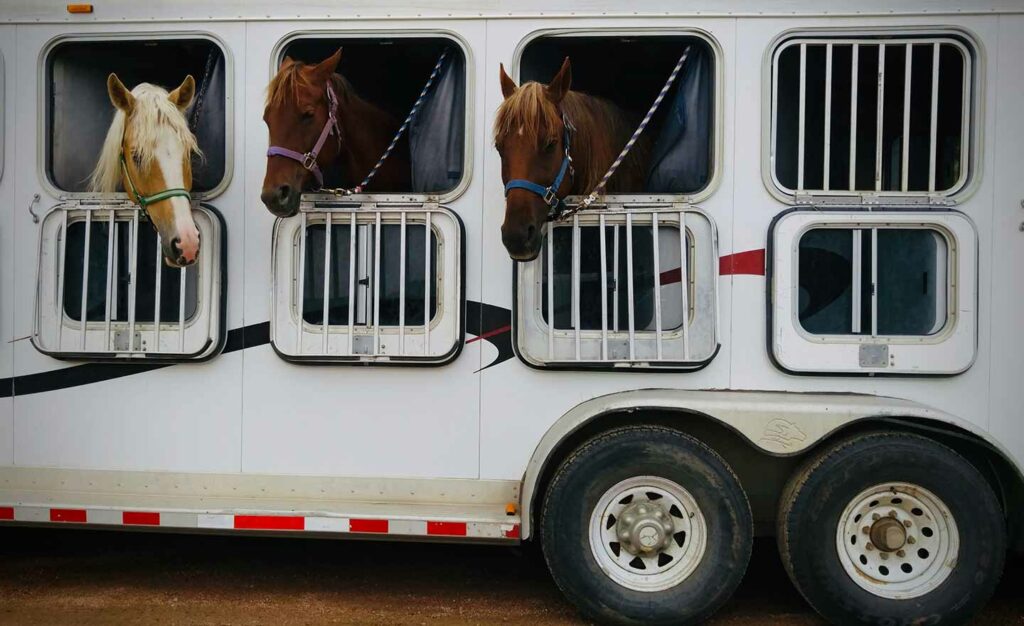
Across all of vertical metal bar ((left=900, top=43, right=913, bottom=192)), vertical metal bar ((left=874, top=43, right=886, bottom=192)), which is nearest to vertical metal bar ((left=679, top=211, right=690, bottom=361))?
vertical metal bar ((left=874, top=43, right=886, bottom=192))

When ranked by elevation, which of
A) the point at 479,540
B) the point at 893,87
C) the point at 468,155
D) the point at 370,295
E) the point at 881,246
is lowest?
the point at 479,540

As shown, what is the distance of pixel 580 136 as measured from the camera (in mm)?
4188

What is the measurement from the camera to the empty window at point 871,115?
12.8ft

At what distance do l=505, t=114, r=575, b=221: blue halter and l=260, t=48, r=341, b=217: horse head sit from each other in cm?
95

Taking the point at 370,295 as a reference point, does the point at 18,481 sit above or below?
below

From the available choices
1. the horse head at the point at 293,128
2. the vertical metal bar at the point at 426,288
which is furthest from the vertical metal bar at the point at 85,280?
the vertical metal bar at the point at 426,288

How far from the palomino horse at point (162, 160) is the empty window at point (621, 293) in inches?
60.0

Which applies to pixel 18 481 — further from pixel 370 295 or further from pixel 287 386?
pixel 370 295

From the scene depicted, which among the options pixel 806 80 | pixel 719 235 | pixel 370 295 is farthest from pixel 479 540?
pixel 806 80

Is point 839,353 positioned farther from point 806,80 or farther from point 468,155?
point 468,155

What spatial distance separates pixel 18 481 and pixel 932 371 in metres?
4.30

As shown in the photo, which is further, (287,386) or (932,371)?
(287,386)

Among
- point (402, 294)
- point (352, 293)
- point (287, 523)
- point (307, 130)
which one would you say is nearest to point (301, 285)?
point (352, 293)

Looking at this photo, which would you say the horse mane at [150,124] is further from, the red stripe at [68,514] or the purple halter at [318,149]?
the red stripe at [68,514]
